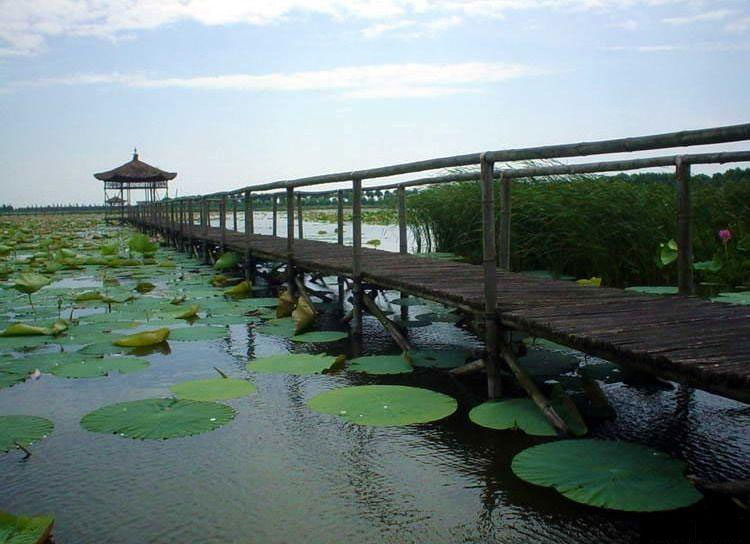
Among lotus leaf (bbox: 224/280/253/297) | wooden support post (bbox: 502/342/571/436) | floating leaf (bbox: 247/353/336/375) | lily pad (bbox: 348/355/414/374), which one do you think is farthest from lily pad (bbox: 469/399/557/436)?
lotus leaf (bbox: 224/280/253/297)

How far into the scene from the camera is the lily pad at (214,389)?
2835 millimetres

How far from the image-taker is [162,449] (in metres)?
2.29

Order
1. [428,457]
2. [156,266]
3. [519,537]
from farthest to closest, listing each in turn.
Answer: [156,266], [428,457], [519,537]

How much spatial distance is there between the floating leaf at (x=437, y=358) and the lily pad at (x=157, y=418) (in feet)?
3.51

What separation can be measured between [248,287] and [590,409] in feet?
13.0

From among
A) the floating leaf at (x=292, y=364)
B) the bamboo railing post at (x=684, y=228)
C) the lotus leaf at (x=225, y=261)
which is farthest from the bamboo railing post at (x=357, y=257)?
the lotus leaf at (x=225, y=261)

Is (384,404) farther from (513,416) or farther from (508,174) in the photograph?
(508,174)

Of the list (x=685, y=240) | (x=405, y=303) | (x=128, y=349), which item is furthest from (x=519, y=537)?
(x=405, y=303)

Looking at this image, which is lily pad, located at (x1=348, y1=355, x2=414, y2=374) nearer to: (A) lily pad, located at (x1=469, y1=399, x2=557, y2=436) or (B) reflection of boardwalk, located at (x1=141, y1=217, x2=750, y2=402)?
(B) reflection of boardwalk, located at (x1=141, y1=217, x2=750, y2=402)

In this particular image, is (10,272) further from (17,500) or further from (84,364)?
(17,500)

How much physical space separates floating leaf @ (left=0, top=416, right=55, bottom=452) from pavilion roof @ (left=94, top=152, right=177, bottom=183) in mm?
25151

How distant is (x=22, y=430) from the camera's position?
2.41m

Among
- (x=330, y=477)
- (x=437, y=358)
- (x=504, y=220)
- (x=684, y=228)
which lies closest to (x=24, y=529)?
(x=330, y=477)

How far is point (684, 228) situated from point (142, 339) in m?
2.82
